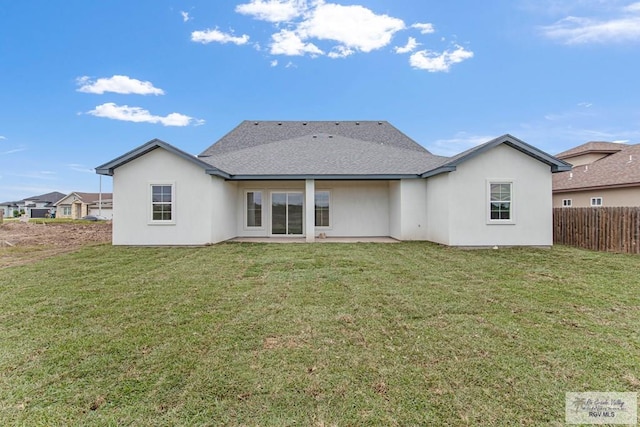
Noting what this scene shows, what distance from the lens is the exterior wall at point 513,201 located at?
11219 millimetres

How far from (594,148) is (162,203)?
94.5 feet

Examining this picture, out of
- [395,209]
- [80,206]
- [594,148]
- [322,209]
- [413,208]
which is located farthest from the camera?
[80,206]

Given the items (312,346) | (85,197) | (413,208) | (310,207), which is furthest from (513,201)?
(85,197)

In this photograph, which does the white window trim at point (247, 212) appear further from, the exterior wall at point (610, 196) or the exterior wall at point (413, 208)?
the exterior wall at point (610, 196)

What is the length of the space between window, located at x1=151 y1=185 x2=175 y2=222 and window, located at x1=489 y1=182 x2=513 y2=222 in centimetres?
1164

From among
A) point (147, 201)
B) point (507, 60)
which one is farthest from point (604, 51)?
point (147, 201)

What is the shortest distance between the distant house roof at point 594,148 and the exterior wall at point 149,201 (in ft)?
87.9

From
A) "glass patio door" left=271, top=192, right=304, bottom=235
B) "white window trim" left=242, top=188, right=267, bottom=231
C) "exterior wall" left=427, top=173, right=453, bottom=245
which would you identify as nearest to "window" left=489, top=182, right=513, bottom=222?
"exterior wall" left=427, top=173, right=453, bottom=245

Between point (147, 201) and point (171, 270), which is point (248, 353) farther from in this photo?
point (147, 201)

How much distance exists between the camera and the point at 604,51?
46.6 ft

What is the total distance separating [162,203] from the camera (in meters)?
11.8

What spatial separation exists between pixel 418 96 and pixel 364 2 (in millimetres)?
7692

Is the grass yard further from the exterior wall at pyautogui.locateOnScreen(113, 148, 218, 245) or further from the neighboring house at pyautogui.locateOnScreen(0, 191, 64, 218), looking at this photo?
the neighboring house at pyautogui.locateOnScreen(0, 191, 64, 218)

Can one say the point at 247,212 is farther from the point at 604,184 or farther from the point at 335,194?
the point at 604,184
